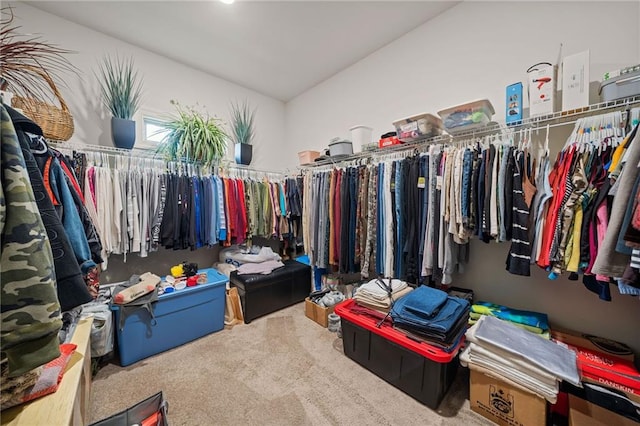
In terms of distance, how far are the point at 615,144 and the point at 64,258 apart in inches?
99.6

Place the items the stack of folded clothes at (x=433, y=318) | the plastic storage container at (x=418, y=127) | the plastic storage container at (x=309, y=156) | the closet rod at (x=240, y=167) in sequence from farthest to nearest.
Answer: the plastic storage container at (x=309, y=156) → the closet rod at (x=240, y=167) → the plastic storage container at (x=418, y=127) → the stack of folded clothes at (x=433, y=318)

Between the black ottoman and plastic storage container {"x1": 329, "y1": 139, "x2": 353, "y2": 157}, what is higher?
plastic storage container {"x1": 329, "y1": 139, "x2": 353, "y2": 157}

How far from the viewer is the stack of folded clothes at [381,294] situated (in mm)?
1742

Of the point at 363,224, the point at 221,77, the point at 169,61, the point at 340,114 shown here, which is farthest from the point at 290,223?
the point at 169,61

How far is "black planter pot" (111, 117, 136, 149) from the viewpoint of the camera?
2.19 meters

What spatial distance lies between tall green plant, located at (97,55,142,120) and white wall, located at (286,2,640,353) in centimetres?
241

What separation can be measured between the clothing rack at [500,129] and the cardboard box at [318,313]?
5.41 ft

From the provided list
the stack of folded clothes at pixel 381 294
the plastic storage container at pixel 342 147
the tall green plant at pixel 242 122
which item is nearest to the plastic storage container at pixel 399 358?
the stack of folded clothes at pixel 381 294

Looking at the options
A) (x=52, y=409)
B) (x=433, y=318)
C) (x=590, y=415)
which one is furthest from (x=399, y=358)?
(x=52, y=409)

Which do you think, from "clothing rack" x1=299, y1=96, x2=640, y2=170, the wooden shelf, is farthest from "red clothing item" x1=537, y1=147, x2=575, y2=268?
the wooden shelf

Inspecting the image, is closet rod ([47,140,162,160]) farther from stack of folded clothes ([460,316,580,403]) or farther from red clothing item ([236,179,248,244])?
stack of folded clothes ([460,316,580,403])

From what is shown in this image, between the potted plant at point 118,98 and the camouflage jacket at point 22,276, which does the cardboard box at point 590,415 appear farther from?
the potted plant at point 118,98

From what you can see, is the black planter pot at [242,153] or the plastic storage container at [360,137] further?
the black planter pot at [242,153]

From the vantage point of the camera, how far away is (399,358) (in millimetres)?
1559
